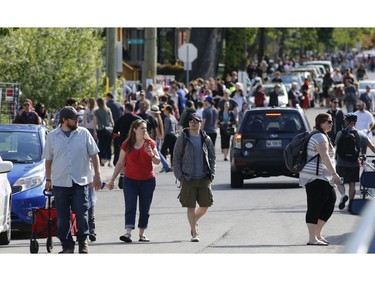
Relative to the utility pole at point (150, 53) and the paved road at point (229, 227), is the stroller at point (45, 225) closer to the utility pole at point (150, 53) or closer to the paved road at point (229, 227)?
the paved road at point (229, 227)

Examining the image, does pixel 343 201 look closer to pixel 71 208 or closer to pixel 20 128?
pixel 20 128

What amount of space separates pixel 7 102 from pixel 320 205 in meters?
17.4

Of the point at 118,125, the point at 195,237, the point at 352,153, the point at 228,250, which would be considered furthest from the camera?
the point at 118,125

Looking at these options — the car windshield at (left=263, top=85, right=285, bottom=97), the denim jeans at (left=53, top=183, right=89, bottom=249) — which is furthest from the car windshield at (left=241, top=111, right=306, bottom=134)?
the car windshield at (left=263, top=85, right=285, bottom=97)

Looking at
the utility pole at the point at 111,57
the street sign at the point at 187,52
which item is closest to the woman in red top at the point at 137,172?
the utility pole at the point at 111,57

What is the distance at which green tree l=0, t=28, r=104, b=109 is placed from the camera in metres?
36.1

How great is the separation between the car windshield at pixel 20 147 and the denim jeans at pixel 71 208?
4.50 m

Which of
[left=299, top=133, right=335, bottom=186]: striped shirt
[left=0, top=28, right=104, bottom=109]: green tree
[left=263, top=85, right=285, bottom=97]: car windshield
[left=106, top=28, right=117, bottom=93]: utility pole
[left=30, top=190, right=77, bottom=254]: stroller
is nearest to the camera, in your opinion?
[left=30, top=190, right=77, bottom=254]: stroller

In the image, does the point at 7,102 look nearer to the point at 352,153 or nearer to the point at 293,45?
the point at 352,153

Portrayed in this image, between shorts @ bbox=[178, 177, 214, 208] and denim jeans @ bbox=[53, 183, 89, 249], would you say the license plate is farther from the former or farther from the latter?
denim jeans @ bbox=[53, 183, 89, 249]

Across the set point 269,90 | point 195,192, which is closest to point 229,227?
point 195,192

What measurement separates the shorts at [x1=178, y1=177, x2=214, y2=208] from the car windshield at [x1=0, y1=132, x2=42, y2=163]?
2.75m

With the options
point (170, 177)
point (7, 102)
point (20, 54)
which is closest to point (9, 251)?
point (170, 177)

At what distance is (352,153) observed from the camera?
65.6 ft
